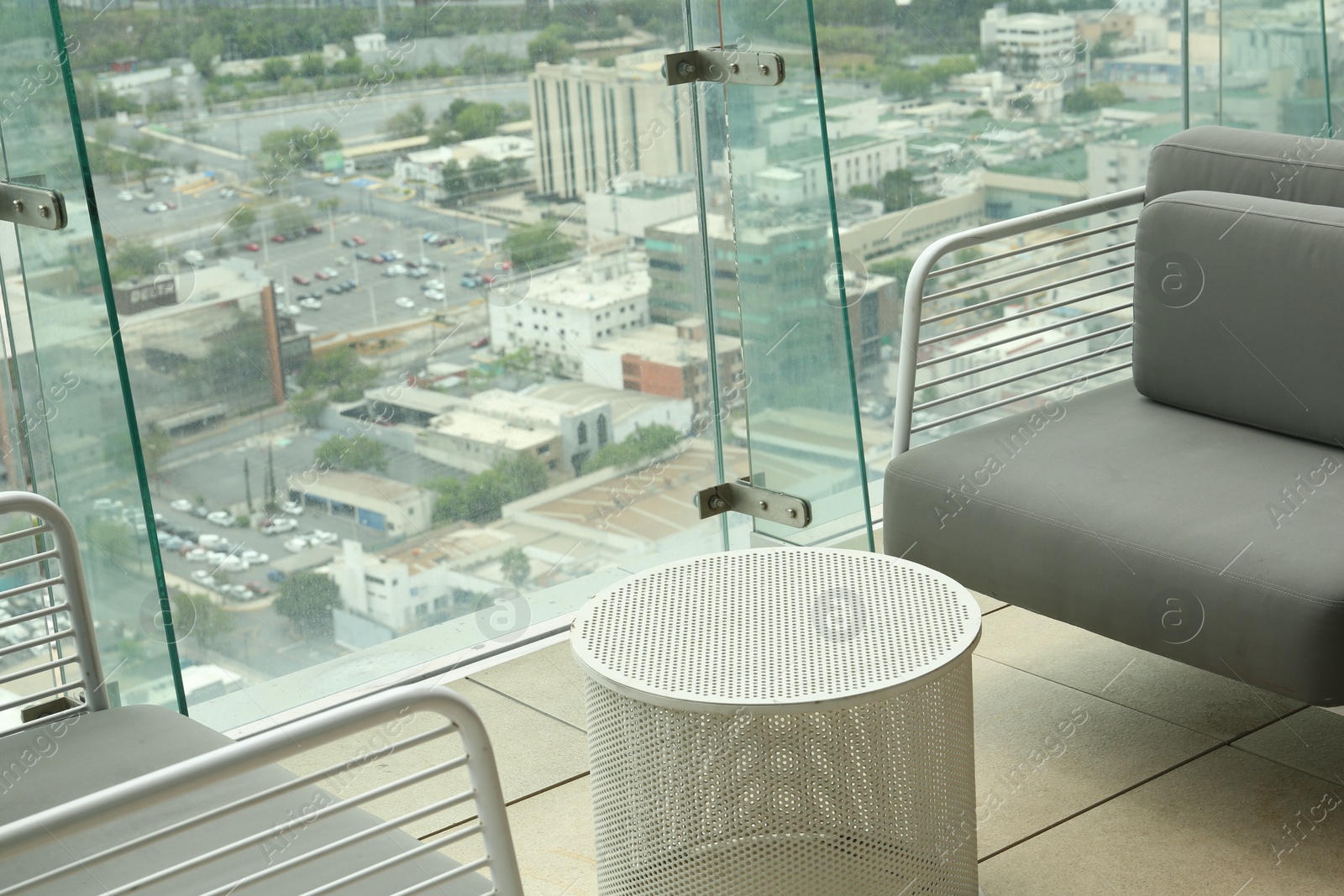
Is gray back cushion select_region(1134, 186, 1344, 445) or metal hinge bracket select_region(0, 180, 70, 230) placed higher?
metal hinge bracket select_region(0, 180, 70, 230)

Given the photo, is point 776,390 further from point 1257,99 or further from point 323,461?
point 1257,99

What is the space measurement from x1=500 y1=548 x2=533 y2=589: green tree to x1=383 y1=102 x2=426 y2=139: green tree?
0.93 metres

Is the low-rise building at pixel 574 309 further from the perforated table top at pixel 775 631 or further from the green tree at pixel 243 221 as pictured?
the perforated table top at pixel 775 631

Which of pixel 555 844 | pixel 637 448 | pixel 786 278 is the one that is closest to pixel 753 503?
pixel 637 448

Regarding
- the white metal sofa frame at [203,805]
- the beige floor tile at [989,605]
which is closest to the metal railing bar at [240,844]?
the white metal sofa frame at [203,805]

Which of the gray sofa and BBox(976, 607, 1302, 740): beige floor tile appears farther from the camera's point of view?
BBox(976, 607, 1302, 740): beige floor tile

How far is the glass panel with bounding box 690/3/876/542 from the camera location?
314 cm

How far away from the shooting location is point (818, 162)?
10.3 feet

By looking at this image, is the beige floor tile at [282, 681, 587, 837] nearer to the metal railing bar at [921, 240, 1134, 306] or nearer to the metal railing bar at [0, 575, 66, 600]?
the metal railing bar at [0, 575, 66, 600]

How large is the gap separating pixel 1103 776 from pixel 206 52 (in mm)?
2064

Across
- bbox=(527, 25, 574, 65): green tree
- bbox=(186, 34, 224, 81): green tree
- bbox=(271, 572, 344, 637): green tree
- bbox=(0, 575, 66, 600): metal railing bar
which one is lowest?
bbox=(271, 572, 344, 637): green tree

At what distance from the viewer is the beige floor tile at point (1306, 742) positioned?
8.48 ft

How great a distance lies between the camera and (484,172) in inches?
118

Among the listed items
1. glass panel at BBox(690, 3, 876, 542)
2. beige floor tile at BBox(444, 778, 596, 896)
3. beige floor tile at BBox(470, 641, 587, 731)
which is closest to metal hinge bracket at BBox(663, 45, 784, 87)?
glass panel at BBox(690, 3, 876, 542)
